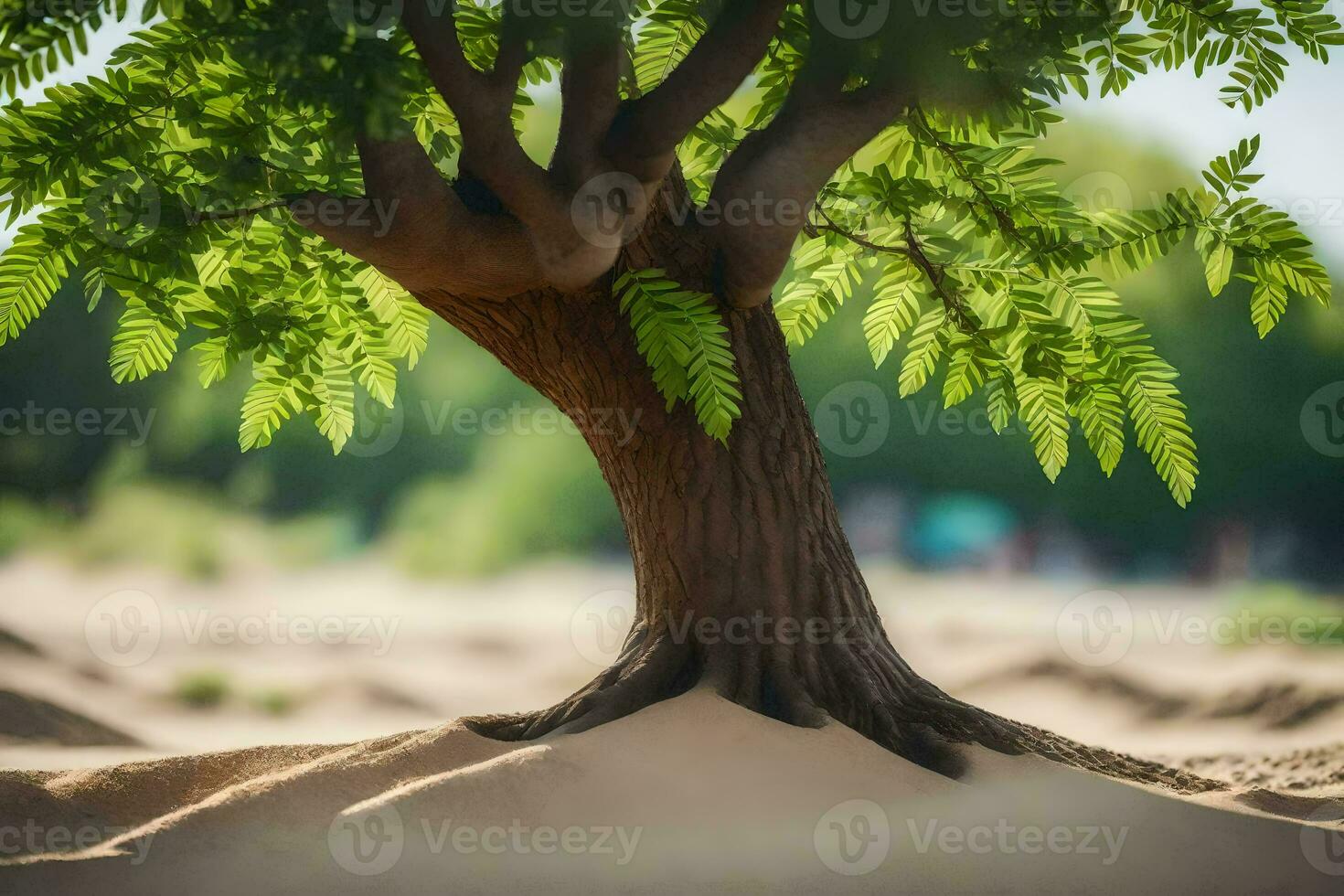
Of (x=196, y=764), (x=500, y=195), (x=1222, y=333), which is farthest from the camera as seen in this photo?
(x=1222, y=333)

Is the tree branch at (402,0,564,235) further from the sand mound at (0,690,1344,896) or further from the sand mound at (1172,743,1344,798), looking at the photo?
the sand mound at (1172,743,1344,798)

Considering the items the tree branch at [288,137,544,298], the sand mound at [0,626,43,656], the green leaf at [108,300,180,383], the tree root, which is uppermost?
the tree branch at [288,137,544,298]

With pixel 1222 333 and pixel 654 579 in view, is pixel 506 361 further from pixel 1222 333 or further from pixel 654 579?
pixel 1222 333

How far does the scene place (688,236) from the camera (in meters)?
3.34

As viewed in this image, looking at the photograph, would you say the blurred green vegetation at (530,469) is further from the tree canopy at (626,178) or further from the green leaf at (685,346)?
the green leaf at (685,346)

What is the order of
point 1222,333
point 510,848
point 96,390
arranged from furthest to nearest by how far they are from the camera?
point 96,390 → point 1222,333 → point 510,848

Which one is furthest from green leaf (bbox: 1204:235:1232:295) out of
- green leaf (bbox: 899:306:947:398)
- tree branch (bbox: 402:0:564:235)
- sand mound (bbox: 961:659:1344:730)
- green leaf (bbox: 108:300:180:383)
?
sand mound (bbox: 961:659:1344:730)

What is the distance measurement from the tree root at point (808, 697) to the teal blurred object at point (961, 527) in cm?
680

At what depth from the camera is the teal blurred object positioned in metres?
10.1

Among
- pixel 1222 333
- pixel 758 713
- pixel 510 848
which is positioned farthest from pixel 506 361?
pixel 1222 333

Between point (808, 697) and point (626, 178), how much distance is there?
57.2 inches

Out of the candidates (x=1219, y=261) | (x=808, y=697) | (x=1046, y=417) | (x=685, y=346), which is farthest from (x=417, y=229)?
(x=1219, y=261)

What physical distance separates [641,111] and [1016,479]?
8069mm

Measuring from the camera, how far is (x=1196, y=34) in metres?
3.18
